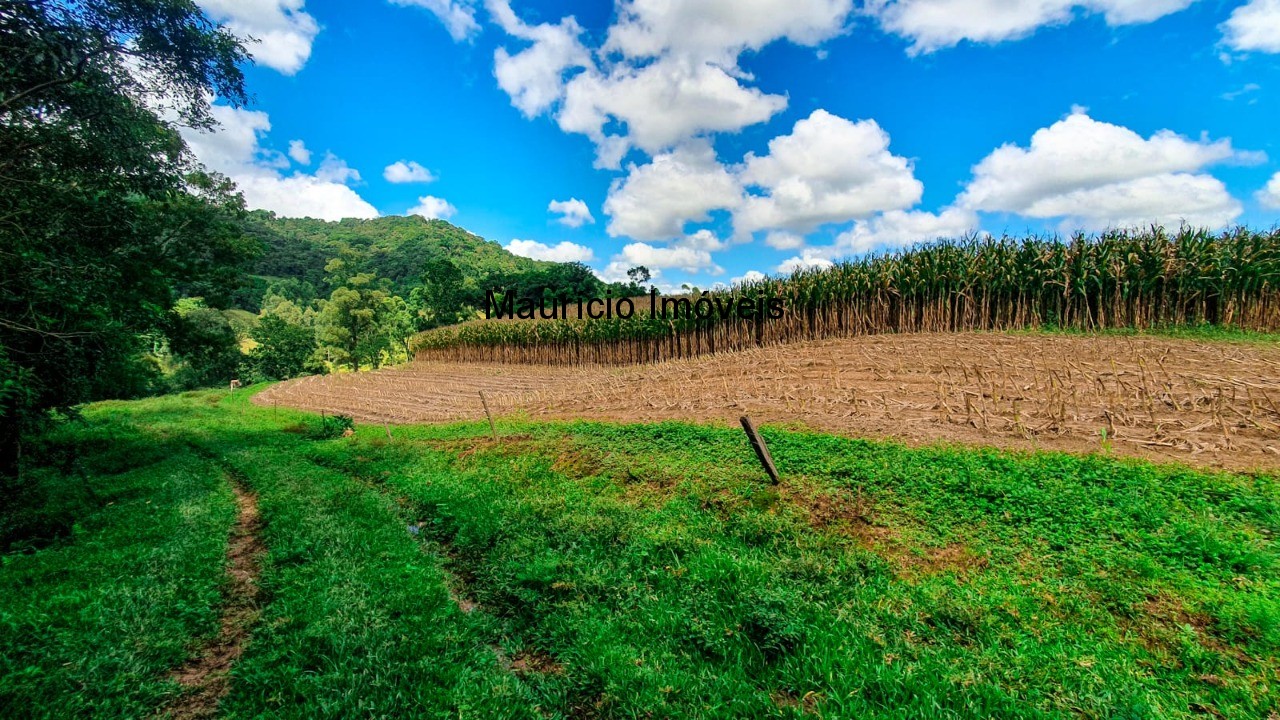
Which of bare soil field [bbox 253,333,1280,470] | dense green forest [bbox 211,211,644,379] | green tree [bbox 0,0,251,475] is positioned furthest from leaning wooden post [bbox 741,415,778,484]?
dense green forest [bbox 211,211,644,379]

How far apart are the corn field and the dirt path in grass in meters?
19.0

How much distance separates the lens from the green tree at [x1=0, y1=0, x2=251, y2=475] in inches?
301

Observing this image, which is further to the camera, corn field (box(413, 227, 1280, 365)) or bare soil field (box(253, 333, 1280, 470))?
corn field (box(413, 227, 1280, 365))

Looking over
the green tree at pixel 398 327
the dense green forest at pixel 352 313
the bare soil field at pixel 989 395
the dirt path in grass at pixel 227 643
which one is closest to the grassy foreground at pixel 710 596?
the dirt path in grass at pixel 227 643

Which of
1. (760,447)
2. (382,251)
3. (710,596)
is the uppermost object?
(382,251)

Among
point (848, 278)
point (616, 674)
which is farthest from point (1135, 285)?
point (616, 674)

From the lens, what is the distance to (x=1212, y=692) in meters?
3.07

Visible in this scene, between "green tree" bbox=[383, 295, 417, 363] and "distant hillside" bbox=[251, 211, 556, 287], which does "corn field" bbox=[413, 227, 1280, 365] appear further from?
"distant hillside" bbox=[251, 211, 556, 287]

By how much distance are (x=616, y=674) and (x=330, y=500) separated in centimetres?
713

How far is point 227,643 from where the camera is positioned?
14.4 feet

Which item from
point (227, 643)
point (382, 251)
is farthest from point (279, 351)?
point (227, 643)

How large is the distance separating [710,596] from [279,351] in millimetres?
61889

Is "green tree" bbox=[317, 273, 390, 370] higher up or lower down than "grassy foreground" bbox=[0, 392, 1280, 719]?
higher up

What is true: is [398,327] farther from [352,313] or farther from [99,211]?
[99,211]
